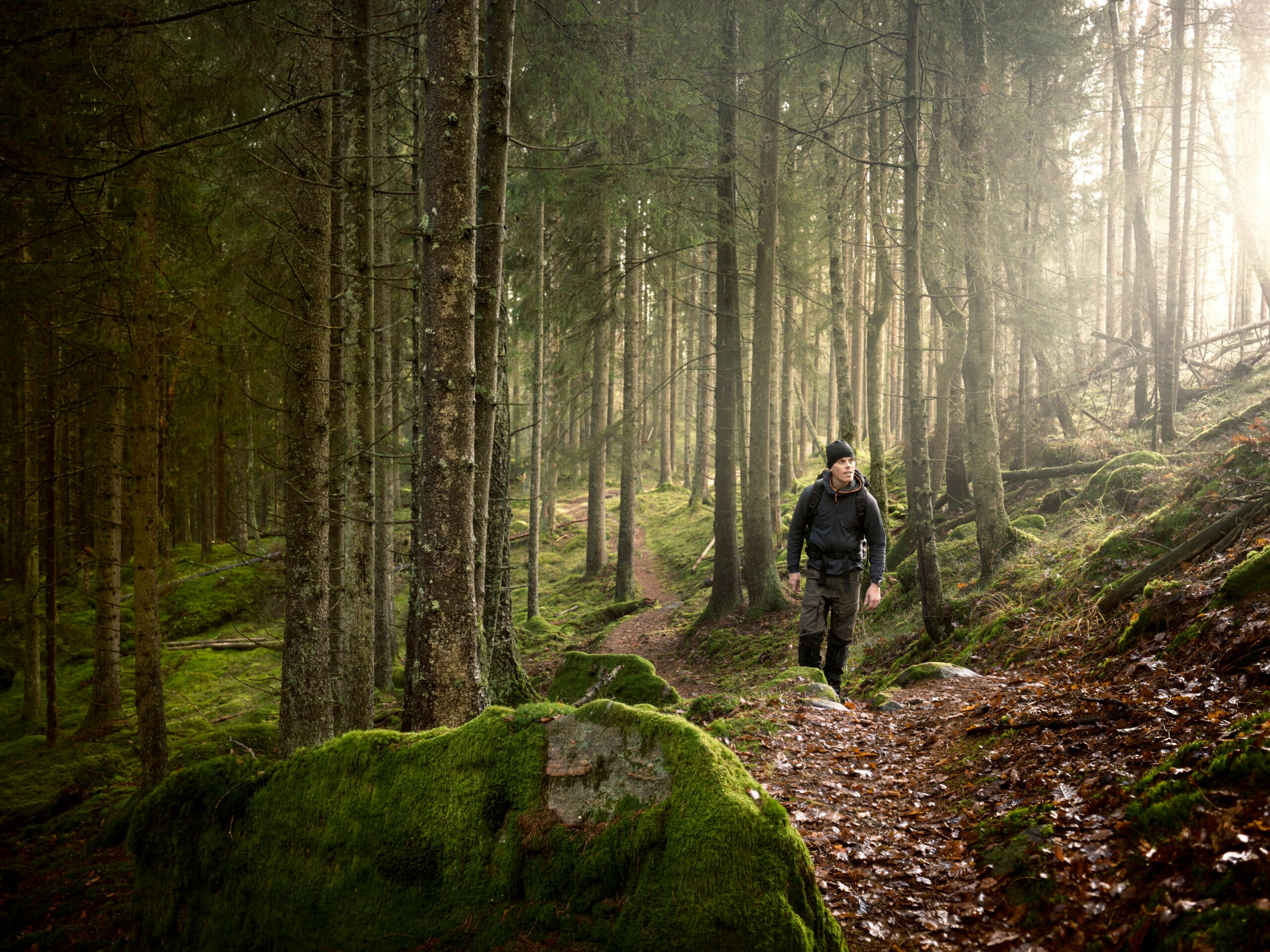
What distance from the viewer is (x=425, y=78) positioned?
4676 millimetres

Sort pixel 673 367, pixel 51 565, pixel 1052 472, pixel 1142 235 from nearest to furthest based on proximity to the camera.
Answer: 1. pixel 51 565
2. pixel 1052 472
3. pixel 1142 235
4. pixel 673 367

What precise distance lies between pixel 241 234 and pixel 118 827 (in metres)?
7.27

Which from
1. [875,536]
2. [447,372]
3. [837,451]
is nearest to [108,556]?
[447,372]

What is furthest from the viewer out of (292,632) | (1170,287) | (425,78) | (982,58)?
(1170,287)

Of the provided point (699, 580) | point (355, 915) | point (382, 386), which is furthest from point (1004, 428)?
point (355, 915)

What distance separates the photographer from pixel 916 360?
8281 millimetres

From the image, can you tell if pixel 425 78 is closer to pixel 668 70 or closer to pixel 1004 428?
pixel 668 70

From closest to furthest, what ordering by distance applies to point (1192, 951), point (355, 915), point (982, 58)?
point (1192, 951) → point (355, 915) → point (982, 58)

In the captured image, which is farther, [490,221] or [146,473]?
[146,473]

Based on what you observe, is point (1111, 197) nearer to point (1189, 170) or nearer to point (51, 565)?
point (1189, 170)

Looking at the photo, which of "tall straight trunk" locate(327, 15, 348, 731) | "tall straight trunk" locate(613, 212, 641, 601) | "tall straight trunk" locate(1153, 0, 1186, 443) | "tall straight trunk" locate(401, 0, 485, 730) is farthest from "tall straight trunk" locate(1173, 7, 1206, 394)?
"tall straight trunk" locate(327, 15, 348, 731)

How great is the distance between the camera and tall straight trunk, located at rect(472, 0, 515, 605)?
575 centimetres

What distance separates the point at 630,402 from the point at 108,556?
1001cm

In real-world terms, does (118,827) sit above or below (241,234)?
below
